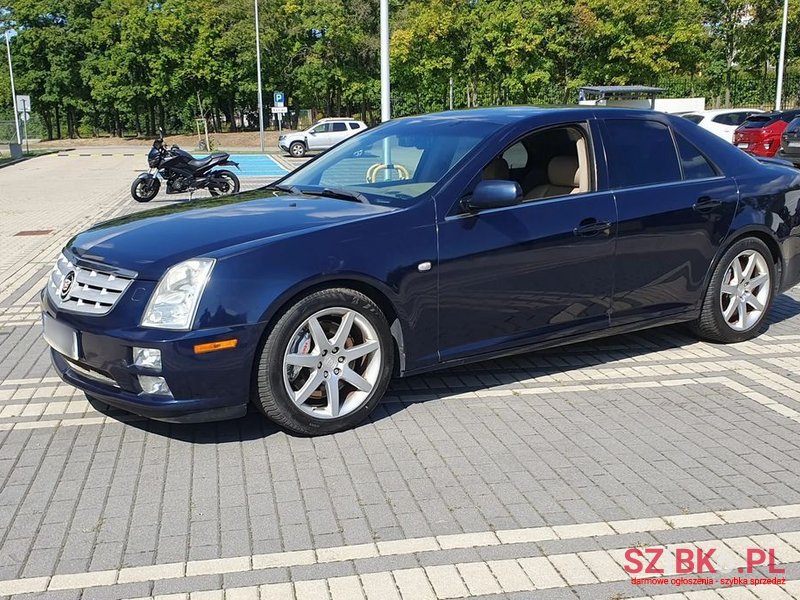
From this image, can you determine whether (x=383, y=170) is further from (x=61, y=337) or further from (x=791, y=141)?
(x=791, y=141)

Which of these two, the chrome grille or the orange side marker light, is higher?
the chrome grille

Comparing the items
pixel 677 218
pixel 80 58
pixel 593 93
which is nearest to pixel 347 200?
pixel 677 218

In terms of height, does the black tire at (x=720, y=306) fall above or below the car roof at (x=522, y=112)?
below

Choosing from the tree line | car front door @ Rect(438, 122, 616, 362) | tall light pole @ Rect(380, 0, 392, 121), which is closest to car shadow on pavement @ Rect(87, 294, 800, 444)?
car front door @ Rect(438, 122, 616, 362)

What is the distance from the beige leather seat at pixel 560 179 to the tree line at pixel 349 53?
41.8 metres

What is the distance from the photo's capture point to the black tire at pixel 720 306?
5965 millimetres

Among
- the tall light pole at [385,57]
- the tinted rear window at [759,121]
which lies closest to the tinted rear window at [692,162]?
the tall light pole at [385,57]

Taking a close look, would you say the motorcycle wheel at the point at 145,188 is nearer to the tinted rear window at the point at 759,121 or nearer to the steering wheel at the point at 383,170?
the steering wheel at the point at 383,170

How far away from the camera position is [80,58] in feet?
201

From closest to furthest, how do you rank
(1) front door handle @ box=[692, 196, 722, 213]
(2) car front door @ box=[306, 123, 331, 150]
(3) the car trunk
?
(1) front door handle @ box=[692, 196, 722, 213] → (3) the car trunk → (2) car front door @ box=[306, 123, 331, 150]

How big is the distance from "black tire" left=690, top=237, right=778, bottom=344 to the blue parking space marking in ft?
58.7

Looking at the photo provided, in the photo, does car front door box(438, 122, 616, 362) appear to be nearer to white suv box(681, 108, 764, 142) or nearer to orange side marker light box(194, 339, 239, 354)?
orange side marker light box(194, 339, 239, 354)

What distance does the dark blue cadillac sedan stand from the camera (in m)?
4.11

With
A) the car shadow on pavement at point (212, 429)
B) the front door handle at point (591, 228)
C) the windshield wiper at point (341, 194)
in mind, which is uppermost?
the windshield wiper at point (341, 194)
